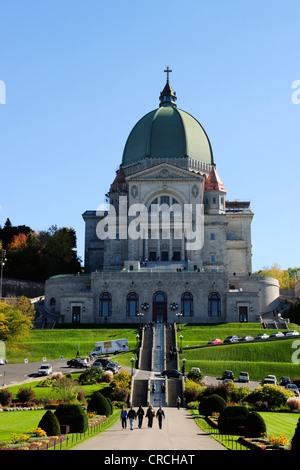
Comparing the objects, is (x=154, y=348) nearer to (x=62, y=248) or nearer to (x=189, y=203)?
(x=189, y=203)

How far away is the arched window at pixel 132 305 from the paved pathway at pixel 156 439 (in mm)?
46703

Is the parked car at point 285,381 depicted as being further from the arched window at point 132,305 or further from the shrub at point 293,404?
the arched window at point 132,305

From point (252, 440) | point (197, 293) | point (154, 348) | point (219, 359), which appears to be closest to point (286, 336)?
point (219, 359)

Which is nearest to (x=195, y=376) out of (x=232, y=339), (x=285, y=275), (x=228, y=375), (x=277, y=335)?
(x=228, y=375)

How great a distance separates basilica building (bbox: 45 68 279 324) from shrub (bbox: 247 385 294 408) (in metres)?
38.0

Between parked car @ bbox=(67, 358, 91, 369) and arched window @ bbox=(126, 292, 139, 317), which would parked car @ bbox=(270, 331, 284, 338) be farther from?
arched window @ bbox=(126, 292, 139, 317)

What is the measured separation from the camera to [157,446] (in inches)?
1049

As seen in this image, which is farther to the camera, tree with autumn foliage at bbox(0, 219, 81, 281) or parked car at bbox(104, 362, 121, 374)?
tree with autumn foliage at bbox(0, 219, 81, 281)

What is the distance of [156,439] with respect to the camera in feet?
96.8

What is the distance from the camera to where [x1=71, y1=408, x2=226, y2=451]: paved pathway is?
26734 mm

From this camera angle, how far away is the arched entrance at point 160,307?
84.6 meters

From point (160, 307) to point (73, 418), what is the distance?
2100 inches

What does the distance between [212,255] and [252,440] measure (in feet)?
227

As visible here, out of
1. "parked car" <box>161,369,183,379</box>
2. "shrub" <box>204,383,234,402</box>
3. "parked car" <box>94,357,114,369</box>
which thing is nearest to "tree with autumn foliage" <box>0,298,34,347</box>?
"parked car" <box>94,357,114,369</box>
